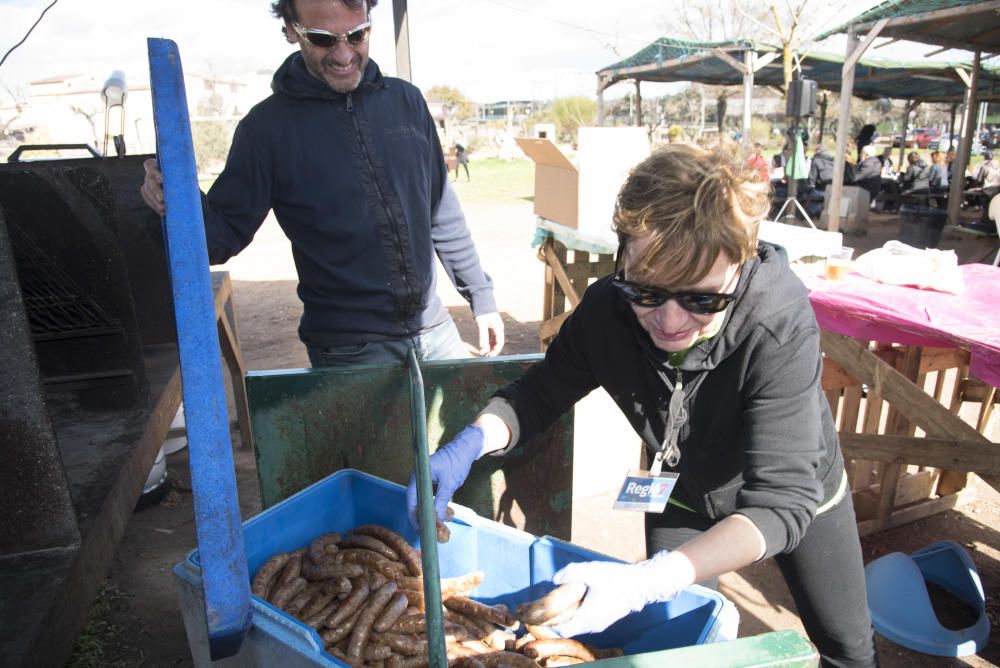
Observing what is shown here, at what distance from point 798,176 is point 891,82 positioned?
31.9 ft

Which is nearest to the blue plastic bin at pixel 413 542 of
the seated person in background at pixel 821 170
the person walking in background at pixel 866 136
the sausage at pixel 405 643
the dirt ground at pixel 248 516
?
the sausage at pixel 405 643

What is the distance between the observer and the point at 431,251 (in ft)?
8.89

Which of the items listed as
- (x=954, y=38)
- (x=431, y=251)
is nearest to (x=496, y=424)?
(x=431, y=251)

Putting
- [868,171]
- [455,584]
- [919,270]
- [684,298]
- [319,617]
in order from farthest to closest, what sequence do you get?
[868,171], [919,270], [455,584], [319,617], [684,298]

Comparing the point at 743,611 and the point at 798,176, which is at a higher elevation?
the point at 798,176

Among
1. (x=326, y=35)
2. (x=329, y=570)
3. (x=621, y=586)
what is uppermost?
(x=326, y=35)

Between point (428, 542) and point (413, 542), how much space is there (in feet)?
3.34

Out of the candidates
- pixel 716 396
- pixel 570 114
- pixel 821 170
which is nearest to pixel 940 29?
pixel 821 170

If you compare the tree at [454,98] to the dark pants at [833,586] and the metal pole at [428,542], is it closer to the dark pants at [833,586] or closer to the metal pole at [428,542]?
the dark pants at [833,586]

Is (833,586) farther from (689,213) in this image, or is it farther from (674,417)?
(689,213)

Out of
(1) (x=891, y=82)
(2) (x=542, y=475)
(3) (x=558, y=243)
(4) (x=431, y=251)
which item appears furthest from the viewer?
(1) (x=891, y=82)

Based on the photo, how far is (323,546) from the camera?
209 centimetres

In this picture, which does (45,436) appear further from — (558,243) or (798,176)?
(798,176)

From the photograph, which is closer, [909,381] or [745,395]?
[745,395]
